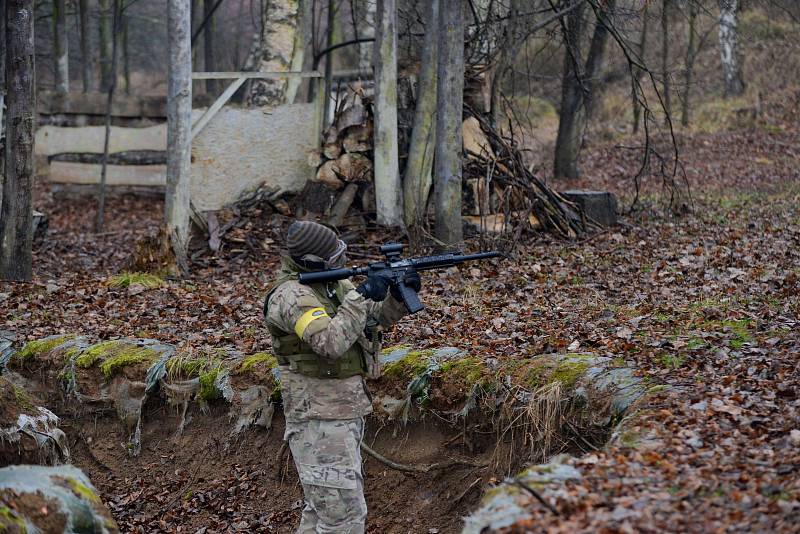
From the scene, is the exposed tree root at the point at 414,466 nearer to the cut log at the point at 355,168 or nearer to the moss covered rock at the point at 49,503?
the moss covered rock at the point at 49,503

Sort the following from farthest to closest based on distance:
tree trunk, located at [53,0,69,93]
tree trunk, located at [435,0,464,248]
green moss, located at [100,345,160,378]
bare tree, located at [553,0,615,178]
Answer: tree trunk, located at [53,0,69,93] → bare tree, located at [553,0,615,178] → tree trunk, located at [435,0,464,248] → green moss, located at [100,345,160,378]

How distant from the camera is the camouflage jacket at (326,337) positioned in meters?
5.71

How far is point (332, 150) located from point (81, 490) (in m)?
9.55

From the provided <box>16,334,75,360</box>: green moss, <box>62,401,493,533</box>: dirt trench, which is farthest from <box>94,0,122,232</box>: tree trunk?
<box>62,401,493,533</box>: dirt trench

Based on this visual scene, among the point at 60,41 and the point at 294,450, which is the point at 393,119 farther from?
the point at 60,41

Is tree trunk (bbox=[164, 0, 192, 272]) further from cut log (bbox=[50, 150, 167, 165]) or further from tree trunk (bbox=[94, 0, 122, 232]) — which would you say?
cut log (bbox=[50, 150, 167, 165])

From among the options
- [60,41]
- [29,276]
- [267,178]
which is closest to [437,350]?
[29,276]

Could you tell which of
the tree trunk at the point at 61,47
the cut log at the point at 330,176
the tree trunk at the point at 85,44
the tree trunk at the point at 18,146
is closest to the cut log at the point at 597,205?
the cut log at the point at 330,176

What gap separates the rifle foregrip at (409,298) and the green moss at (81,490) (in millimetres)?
2250

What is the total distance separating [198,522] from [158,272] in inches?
197

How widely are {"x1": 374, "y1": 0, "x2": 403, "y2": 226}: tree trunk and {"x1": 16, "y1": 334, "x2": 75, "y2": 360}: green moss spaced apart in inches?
216

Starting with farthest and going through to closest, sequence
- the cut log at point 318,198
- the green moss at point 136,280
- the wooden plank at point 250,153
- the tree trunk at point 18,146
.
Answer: the wooden plank at point 250,153 → the cut log at point 318,198 → the green moss at point 136,280 → the tree trunk at point 18,146

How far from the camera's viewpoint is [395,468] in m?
7.76

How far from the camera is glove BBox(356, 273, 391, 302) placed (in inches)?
230
